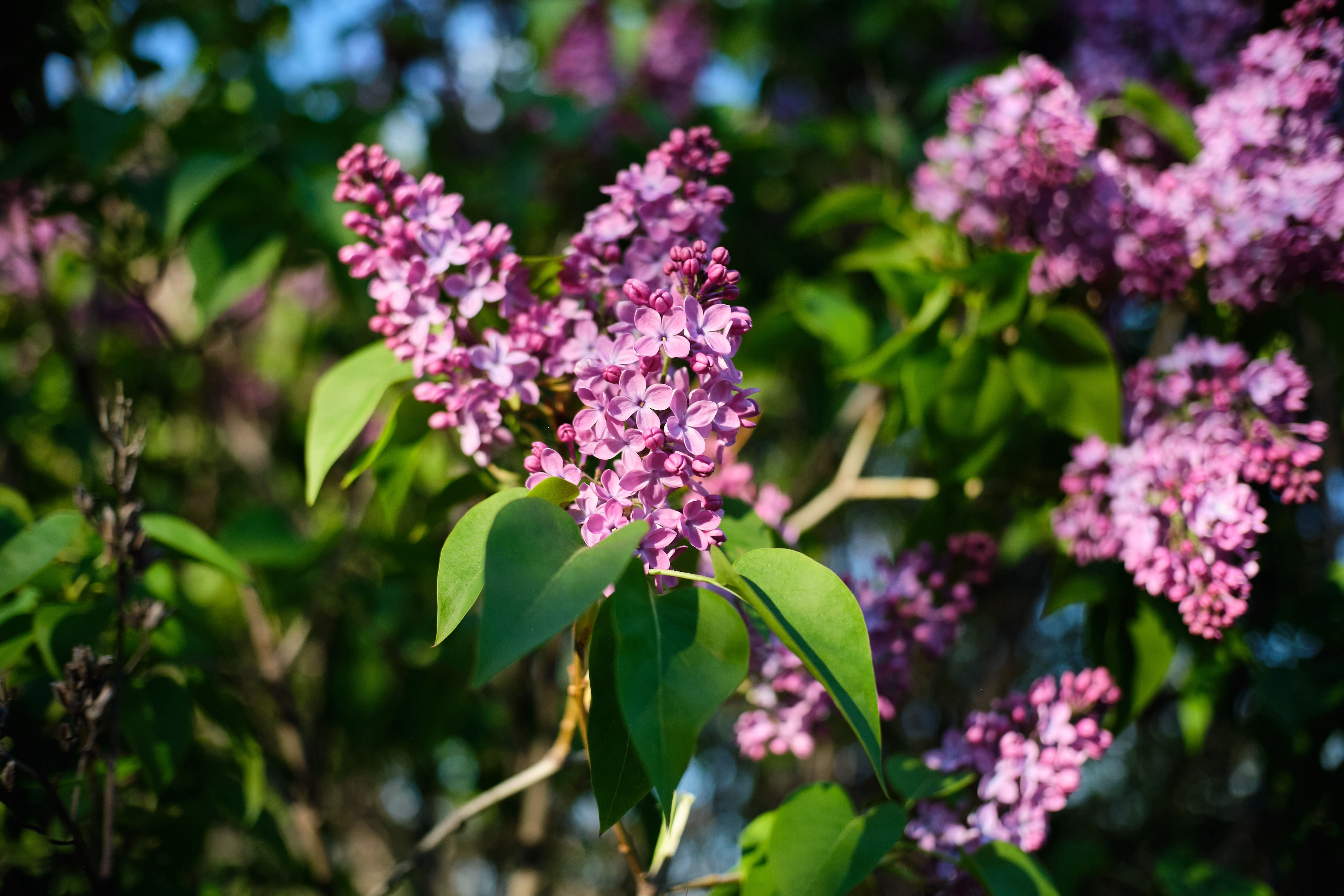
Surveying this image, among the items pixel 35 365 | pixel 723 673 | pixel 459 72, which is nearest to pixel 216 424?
pixel 35 365

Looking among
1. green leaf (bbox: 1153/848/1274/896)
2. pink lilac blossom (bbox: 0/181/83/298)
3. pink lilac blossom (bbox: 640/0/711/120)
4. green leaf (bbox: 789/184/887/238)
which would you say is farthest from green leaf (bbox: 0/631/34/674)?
pink lilac blossom (bbox: 640/0/711/120)

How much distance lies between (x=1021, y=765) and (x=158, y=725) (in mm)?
1098

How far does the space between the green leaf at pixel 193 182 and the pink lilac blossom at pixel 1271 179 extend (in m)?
1.46

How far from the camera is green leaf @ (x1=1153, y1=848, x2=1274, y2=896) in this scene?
1.28 m

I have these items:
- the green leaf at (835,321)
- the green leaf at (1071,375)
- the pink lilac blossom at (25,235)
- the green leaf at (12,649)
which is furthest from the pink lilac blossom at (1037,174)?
the pink lilac blossom at (25,235)

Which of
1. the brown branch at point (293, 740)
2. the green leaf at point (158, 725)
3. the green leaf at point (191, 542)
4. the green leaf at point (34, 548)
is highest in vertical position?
the green leaf at point (34, 548)

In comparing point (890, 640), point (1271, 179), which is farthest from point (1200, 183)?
point (890, 640)

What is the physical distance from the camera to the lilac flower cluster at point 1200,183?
3.94ft

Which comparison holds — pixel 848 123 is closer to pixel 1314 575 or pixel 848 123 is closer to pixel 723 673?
pixel 1314 575

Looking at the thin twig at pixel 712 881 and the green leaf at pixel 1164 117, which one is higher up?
the green leaf at pixel 1164 117

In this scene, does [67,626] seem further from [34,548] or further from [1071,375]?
[1071,375]

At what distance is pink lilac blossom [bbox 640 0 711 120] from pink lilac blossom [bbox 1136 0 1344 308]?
1.69 m

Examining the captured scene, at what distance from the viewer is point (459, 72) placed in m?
2.92

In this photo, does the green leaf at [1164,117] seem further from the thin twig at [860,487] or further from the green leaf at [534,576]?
the green leaf at [534,576]
